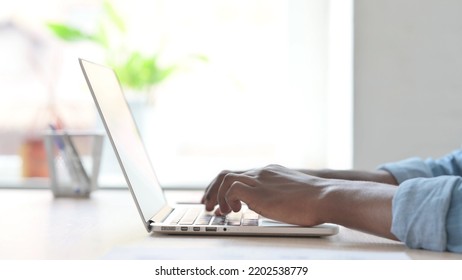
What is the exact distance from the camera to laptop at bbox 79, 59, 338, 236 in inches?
38.4

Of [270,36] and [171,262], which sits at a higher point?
[270,36]

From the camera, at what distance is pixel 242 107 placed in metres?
2.63

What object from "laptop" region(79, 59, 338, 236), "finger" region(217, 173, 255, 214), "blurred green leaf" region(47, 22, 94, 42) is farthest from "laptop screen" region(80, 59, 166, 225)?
"blurred green leaf" region(47, 22, 94, 42)

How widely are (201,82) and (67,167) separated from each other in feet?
3.36

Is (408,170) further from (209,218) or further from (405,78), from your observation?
(405,78)

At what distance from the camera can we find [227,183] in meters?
1.06

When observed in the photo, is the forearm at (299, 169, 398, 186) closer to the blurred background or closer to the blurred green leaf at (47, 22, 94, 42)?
the blurred background

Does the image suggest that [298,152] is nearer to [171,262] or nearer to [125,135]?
[125,135]

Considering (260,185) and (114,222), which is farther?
(114,222)

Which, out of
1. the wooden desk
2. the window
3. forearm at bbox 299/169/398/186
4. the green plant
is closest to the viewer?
the wooden desk

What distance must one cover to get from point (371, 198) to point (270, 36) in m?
1.73

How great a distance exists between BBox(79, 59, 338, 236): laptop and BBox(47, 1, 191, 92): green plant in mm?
1021

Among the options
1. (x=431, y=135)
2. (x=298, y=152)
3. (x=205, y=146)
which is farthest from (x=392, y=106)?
(x=205, y=146)

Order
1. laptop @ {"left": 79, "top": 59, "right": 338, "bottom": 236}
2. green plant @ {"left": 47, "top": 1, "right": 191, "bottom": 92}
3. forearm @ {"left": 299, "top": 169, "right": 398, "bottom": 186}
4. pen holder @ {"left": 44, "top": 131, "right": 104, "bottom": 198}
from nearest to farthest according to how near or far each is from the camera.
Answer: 1. laptop @ {"left": 79, "top": 59, "right": 338, "bottom": 236}
2. forearm @ {"left": 299, "top": 169, "right": 398, "bottom": 186}
3. pen holder @ {"left": 44, "top": 131, "right": 104, "bottom": 198}
4. green plant @ {"left": 47, "top": 1, "right": 191, "bottom": 92}
